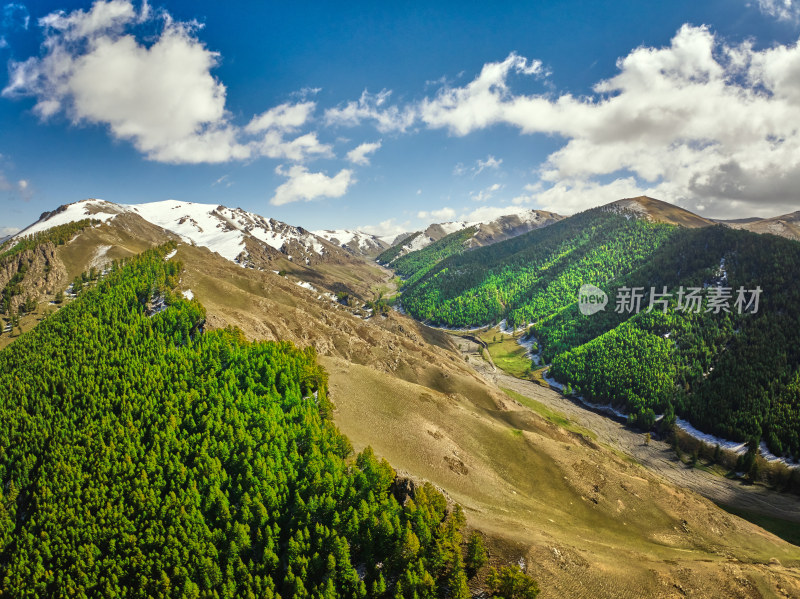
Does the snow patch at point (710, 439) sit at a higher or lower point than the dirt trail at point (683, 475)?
higher

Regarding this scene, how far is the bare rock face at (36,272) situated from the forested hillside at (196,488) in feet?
277

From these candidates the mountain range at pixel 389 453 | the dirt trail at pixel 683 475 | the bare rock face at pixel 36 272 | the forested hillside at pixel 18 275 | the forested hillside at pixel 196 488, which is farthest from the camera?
the bare rock face at pixel 36 272

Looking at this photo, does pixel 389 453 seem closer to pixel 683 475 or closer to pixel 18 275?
pixel 683 475

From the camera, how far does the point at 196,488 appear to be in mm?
65938

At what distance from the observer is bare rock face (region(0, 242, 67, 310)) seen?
561ft

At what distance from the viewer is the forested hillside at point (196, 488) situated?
53.0 m

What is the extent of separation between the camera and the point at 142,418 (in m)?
83.0

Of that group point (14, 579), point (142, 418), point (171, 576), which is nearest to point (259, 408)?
point (142, 418)

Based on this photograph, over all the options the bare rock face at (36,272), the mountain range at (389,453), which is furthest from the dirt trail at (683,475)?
the bare rock face at (36,272)

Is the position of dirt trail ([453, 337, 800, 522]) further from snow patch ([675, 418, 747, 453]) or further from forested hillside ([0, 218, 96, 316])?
forested hillside ([0, 218, 96, 316])

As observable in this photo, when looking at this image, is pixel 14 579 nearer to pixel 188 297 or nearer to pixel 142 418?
pixel 142 418

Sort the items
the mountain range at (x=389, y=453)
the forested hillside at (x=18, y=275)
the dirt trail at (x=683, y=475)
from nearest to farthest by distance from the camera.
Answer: the mountain range at (x=389, y=453), the dirt trail at (x=683, y=475), the forested hillside at (x=18, y=275)

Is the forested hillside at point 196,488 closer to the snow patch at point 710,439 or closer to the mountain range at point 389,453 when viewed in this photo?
the mountain range at point 389,453

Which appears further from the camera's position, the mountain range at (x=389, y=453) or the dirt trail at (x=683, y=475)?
the dirt trail at (x=683, y=475)
